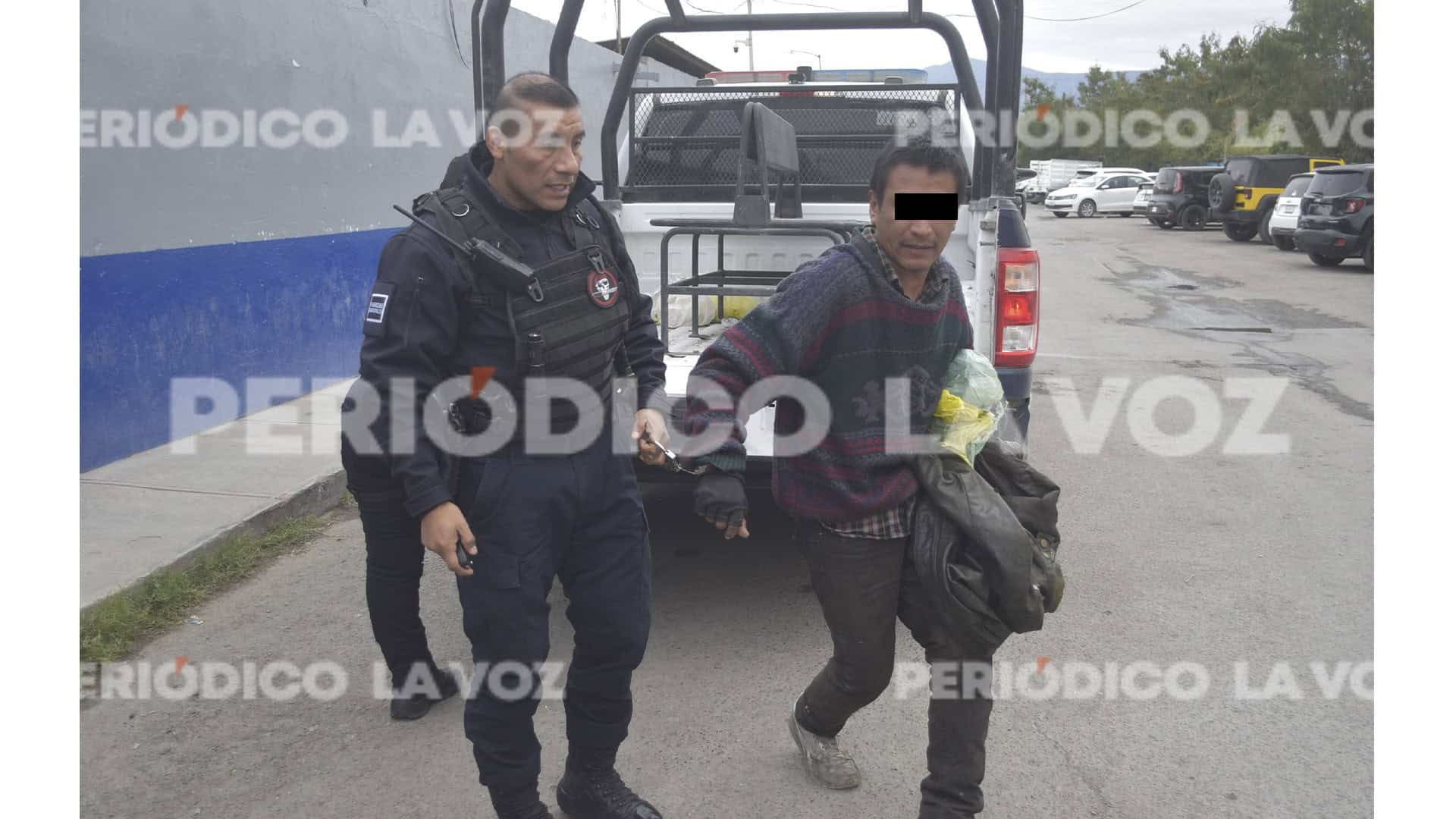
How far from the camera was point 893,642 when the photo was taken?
270 cm

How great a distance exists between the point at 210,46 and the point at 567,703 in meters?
5.47

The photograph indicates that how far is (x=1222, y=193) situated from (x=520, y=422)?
981 inches

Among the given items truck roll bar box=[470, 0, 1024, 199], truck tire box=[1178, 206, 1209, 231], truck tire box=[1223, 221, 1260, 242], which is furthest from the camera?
truck tire box=[1178, 206, 1209, 231]

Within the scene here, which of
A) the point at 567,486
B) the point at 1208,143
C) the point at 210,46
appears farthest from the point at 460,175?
the point at 1208,143

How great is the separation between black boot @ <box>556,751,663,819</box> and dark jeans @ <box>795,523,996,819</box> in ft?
1.94

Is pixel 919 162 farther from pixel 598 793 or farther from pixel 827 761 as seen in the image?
pixel 598 793

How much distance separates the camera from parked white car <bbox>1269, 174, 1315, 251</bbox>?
762 inches

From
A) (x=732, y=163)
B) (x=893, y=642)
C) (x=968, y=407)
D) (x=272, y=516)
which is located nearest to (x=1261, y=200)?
Result: (x=732, y=163)

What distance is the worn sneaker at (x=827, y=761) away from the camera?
294 centimetres

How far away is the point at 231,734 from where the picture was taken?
129 inches

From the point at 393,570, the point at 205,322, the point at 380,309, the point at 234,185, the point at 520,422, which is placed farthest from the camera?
the point at 234,185

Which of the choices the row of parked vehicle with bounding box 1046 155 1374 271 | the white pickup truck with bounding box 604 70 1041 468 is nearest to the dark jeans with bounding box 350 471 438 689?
the white pickup truck with bounding box 604 70 1041 468

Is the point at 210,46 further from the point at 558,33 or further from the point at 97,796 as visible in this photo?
the point at 97,796

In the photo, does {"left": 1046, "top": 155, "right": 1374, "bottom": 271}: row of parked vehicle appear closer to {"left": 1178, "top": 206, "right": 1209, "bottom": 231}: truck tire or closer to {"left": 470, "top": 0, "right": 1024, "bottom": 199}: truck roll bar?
{"left": 1178, "top": 206, "right": 1209, "bottom": 231}: truck tire
